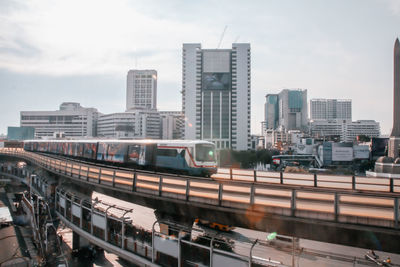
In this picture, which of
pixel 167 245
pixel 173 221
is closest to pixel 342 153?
pixel 173 221

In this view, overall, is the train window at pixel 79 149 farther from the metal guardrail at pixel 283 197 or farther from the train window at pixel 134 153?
the metal guardrail at pixel 283 197

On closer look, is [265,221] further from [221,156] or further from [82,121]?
[82,121]

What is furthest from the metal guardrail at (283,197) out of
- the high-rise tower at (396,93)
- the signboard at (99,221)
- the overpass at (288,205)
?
the high-rise tower at (396,93)

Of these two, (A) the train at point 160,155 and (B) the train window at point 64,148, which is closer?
(A) the train at point 160,155

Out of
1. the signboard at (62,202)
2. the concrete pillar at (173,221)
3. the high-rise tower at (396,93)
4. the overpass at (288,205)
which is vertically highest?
the high-rise tower at (396,93)

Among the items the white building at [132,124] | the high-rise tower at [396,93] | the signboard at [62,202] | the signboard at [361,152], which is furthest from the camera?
the white building at [132,124]

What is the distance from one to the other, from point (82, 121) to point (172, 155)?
133 m

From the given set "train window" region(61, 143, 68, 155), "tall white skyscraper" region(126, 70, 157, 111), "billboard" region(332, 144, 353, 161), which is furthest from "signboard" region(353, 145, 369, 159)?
"tall white skyscraper" region(126, 70, 157, 111)

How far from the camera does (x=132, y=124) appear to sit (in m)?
133

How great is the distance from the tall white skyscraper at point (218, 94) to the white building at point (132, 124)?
29.7 m

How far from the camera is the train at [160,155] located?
76.7 ft

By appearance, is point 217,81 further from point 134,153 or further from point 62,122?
point 134,153

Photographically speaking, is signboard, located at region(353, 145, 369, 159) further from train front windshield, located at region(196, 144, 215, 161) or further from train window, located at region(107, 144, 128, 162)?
train window, located at region(107, 144, 128, 162)

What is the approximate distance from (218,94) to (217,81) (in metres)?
5.54
